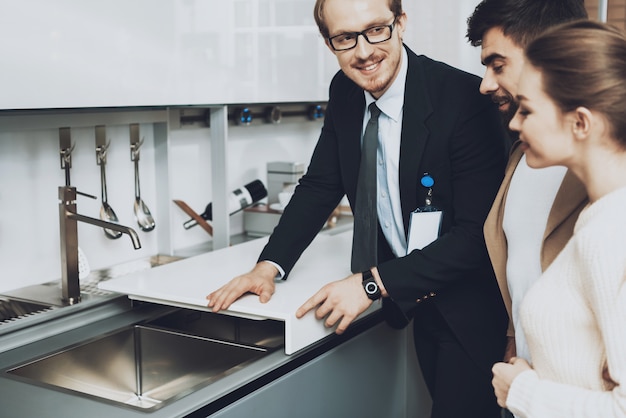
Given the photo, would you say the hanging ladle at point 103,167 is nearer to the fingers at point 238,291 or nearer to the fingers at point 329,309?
the fingers at point 238,291

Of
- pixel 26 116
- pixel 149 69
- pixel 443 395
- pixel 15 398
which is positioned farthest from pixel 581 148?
pixel 26 116

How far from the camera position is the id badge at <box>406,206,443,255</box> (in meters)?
1.63

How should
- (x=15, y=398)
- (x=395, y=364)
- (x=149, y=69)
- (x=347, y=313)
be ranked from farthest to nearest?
(x=395, y=364) → (x=149, y=69) → (x=347, y=313) → (x=15, y=398)

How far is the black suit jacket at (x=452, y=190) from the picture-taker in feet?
5.18

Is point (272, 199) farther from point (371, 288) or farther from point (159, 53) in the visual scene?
point (371, 288)

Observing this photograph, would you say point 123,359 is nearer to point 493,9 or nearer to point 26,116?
point 26,116

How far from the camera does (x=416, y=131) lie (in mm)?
1630

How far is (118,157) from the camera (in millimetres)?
2186

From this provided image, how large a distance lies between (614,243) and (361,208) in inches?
32.5

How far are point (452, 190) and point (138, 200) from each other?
3.20 feet

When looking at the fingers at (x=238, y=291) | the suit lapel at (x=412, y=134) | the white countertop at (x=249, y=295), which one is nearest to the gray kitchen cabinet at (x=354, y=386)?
the white countertop at (x=249, y=295)

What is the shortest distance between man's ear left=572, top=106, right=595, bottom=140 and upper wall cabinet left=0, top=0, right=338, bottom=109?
1079 mm

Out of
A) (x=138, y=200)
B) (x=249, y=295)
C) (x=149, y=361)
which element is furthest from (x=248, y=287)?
(x=138, y=200)

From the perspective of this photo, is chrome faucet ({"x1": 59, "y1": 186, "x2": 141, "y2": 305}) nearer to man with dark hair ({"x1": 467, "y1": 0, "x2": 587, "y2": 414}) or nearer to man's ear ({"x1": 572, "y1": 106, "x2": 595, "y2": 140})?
man with dark hair ({"x1": 467, "y1": 0, "x2": 587, "y2": 414})
